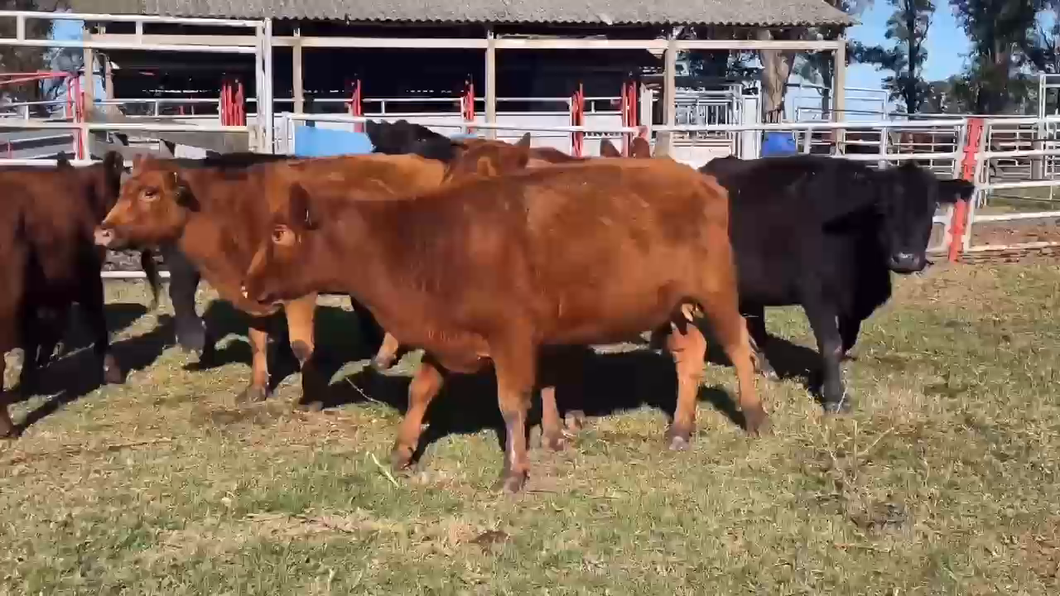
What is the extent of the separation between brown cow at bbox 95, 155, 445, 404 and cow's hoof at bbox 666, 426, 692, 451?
6.98ft

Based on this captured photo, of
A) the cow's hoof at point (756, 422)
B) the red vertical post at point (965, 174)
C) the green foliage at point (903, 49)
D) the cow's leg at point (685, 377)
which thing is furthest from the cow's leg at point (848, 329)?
the green foliage at point (903, 49)

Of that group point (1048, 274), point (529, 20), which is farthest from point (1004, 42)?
point (1048, 274)

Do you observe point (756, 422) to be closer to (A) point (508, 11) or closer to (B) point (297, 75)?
(B) point (297, 75)

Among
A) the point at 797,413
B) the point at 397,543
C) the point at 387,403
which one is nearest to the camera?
the point at 397,543

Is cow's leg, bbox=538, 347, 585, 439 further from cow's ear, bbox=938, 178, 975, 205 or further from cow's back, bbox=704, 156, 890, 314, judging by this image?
cow's ear, bbox=938, 178, 975, 205

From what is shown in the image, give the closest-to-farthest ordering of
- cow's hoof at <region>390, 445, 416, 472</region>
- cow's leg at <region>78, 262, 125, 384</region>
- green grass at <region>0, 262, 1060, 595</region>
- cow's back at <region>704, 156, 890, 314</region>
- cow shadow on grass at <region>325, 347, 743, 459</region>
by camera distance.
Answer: green grass at <region>0, 262, 1060, 595</region>, cow's hoof at <region>390, 445, 416, 472</region>, cow shadow on grass at <region>325, 347, 743, 459</region>, cow's back at <region>704, 156, 890, 314</region>, cow's leg at <region>78, 262, 125, 384</region>

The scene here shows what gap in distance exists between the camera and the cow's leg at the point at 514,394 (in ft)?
17.0

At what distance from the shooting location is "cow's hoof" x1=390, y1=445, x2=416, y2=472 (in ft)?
18.1

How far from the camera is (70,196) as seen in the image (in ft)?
23.5

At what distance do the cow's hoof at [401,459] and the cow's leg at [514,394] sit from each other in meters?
0.52

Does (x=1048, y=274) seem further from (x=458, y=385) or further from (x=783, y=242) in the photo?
(x=458, y=385)

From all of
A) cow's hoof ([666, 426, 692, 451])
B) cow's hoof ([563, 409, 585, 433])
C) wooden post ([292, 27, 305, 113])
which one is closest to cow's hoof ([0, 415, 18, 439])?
cow's hoof ([563, 409, 585, 433])

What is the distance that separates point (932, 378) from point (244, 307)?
14.3 ft

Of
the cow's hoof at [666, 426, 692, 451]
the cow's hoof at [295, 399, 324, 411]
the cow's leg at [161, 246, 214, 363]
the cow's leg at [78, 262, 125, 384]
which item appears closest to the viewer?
the cow's hoof at [666, 426, 692, 451]
